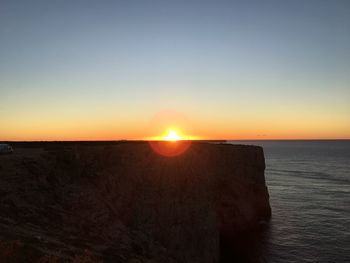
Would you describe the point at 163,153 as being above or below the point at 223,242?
above

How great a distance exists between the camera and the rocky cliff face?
15.0m

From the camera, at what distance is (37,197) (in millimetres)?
18734

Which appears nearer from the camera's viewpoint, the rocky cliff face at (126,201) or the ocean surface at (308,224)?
the rocky cliff face at (126,201)

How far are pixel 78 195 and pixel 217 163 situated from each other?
29.2 metres

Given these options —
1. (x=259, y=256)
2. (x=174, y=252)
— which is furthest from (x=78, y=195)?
(x=259, y=256)

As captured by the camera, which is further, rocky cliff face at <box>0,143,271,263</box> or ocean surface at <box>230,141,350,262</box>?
ocean surface at <box>230,141,350,262</box>

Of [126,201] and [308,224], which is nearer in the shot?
[126,201]

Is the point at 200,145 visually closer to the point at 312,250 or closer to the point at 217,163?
the point at 217,163

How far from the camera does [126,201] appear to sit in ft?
92.4

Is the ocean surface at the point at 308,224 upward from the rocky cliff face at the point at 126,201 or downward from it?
downward

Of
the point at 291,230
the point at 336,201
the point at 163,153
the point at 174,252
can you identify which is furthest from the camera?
the point at 336,201

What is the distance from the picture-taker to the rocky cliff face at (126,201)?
15.0m

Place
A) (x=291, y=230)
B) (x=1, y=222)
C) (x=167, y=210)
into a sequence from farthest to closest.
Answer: (x=291, y=230), (x=167, y=210), (x=1, y=222)

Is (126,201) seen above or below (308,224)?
above
